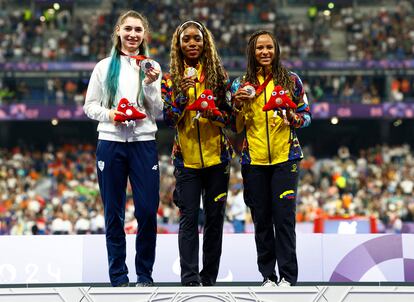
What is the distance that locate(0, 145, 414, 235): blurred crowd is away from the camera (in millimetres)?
19422

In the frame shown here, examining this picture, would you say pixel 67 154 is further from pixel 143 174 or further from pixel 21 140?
pixel 143 174

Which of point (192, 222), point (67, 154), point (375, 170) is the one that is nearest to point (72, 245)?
point (192, 222)

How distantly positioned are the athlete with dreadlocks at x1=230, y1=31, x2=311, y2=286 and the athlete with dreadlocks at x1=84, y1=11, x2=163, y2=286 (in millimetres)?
686

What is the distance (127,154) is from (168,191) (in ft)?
52.4

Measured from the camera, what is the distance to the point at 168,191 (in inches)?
905

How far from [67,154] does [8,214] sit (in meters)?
9.60

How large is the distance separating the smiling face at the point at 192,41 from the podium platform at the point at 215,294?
202 cm

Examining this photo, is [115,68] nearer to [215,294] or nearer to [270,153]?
[270,153]

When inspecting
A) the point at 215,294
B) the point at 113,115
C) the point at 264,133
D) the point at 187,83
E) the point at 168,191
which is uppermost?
the point at 187,83

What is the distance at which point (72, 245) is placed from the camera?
9.52 meters

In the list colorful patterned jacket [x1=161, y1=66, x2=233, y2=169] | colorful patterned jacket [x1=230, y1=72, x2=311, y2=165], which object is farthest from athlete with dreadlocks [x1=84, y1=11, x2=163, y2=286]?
colorful patterned jacket [x1=230, y1=72, x2=311, y2=165]

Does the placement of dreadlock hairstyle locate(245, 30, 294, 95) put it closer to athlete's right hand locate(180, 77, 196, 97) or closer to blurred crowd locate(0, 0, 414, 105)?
athlete's right hand locate(180, 77, 196, 97)

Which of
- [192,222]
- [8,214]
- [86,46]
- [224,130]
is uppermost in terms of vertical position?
[86,46]

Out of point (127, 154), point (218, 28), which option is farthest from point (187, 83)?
point (218, 28)
